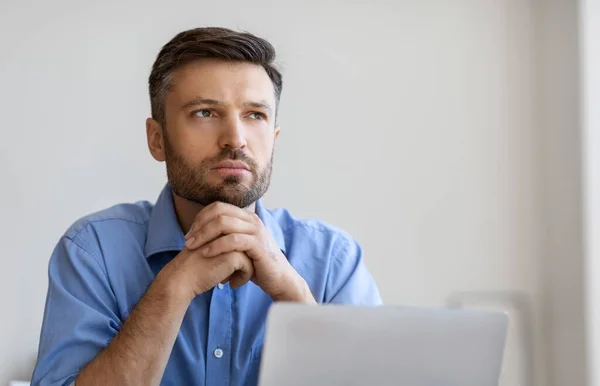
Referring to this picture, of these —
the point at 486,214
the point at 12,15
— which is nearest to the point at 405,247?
the point at 486,214

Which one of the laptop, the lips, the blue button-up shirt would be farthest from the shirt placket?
the laptop

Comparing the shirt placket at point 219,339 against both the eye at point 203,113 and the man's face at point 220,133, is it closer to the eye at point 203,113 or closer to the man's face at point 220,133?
the man's face at point 220,133

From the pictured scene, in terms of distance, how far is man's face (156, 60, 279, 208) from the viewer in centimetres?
164

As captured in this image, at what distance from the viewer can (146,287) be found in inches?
64.4

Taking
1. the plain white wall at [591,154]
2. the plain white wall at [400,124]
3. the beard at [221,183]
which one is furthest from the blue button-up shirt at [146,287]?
the plain white wall at [591,154]

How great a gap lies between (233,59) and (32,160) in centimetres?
98

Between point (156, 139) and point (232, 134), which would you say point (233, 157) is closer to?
point (232, 134)

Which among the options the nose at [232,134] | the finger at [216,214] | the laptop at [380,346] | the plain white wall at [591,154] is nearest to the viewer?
the laptop at [380,346]

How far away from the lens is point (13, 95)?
2.38m

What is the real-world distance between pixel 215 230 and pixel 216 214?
3cm

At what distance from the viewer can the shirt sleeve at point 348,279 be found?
170 cm

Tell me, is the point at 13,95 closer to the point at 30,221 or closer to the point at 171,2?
the point at 30,221

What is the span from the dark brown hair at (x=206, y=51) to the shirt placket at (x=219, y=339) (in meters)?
0.44

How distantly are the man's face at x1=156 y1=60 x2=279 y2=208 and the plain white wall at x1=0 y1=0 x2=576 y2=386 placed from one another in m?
0.81
